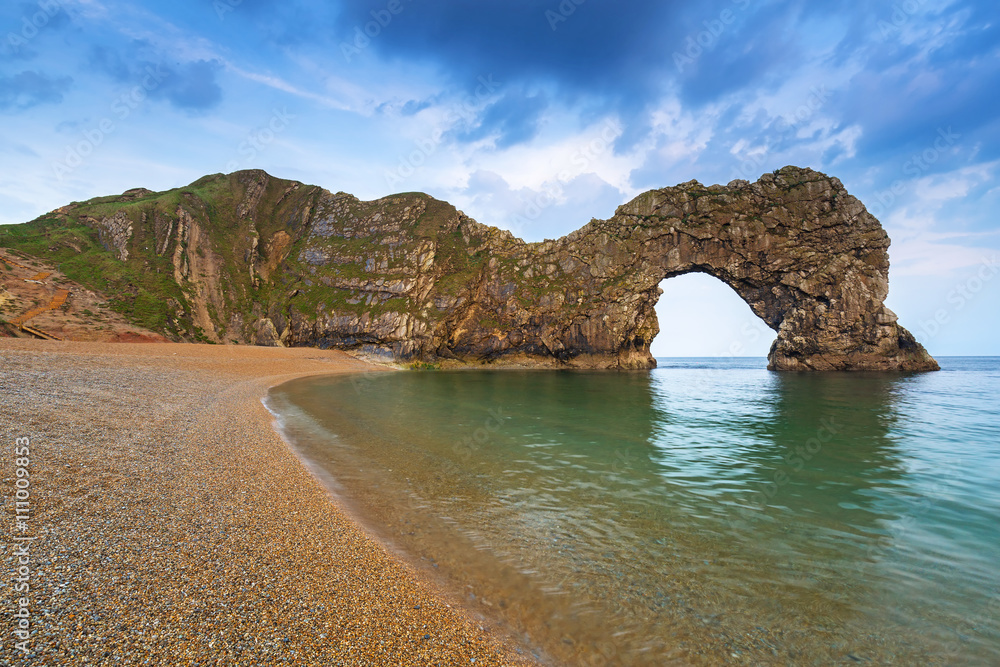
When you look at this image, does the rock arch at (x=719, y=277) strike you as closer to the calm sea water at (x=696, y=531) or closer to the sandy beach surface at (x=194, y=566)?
the calm sea water at (x=696, y=531)

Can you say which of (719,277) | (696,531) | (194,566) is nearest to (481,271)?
(719,277)

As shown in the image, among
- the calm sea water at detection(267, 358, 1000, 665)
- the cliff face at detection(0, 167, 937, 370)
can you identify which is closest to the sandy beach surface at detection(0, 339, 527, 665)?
the calm sea water at detection(267, 358, 1000, 665)

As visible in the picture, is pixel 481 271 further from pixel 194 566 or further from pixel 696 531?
pixel 194 566

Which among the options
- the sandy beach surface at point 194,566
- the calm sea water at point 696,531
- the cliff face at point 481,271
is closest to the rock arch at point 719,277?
the cliff face at point 481,271

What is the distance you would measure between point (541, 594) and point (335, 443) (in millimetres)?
11407

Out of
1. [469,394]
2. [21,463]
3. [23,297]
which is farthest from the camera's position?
[23,297]

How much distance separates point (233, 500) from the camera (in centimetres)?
800

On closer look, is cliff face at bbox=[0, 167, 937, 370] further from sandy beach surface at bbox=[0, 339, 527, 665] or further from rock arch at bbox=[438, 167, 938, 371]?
sandy beach surface at bbox=[0, 339, 527, 665]

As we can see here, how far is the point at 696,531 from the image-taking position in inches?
334

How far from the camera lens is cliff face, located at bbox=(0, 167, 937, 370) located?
6650cm

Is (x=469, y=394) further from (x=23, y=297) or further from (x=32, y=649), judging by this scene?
(x=23, y=297)

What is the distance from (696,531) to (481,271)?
7857 cm

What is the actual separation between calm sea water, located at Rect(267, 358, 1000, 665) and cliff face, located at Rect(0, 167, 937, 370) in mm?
58287

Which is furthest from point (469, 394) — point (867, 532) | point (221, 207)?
point (221, 207)
